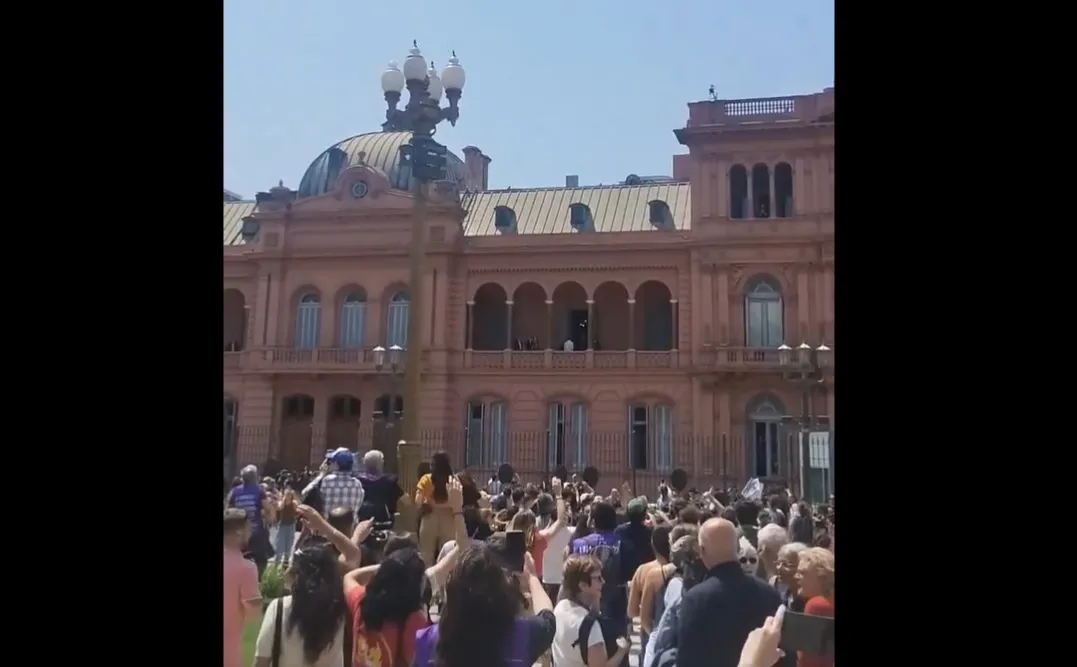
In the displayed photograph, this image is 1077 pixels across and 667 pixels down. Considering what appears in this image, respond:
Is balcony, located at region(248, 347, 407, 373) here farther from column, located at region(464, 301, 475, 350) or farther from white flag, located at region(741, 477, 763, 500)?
white flag, located at region(741, 477, 763, 500)

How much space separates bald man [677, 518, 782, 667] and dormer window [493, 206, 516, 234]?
467 cm

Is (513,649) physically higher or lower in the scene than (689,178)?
lower

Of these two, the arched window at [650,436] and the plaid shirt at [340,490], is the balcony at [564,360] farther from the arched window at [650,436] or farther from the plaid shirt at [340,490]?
the plaid shirt at [340,490]

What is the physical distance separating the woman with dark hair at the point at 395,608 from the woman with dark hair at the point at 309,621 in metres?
0.22

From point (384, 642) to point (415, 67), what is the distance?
4217 millimetres

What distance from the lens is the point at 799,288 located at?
6.65 m

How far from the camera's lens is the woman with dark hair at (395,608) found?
142 inches

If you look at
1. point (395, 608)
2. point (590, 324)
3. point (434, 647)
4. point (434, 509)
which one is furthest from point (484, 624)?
point (590, 324)

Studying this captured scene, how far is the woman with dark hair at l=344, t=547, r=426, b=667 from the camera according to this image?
361 centimetres
